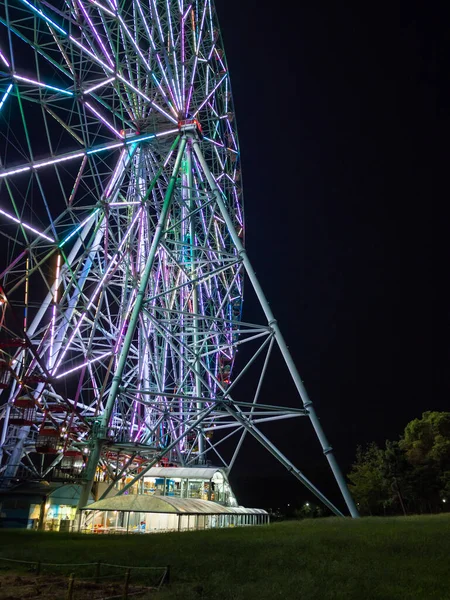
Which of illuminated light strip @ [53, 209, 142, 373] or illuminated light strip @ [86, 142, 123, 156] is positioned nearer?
illuminated light strip @ [86, 142, 123, 156]

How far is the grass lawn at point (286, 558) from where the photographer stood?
820 cm

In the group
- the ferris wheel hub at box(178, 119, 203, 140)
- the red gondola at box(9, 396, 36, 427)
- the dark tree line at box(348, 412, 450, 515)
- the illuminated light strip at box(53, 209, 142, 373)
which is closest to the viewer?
the red gondola at box(9, 396, 36, 427)

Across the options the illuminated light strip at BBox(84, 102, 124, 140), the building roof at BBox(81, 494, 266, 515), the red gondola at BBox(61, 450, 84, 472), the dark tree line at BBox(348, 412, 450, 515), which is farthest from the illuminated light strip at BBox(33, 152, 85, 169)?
the dark tree line at BBox(348, 412, 450, 515)

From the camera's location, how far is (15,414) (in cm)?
2242

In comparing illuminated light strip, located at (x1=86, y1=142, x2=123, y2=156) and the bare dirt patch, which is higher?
illuminated light strip, located at (x1=86, y1=142, x2=123, y2=156)

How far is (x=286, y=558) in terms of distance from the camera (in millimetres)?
10656

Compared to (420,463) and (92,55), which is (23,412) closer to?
(92,55)

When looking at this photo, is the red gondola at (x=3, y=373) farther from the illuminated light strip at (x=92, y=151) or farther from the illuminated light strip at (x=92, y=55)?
the illuminated light strip at (x=92, y=55)

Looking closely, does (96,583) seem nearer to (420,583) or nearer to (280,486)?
(420,583)

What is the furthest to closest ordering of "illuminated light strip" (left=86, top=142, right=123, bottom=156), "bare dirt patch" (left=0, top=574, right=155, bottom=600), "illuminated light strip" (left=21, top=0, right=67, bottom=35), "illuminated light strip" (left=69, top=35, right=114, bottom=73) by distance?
"illuminated light strip" (left=86, top=142, right=123, bottom=156) < "illuminated light strip" (left=69, top=35, right=114, bottom=73) < "illuminated light strip" (left=21, top=0, right=67, bottom=35) < "bare dirt patch" (left=0, top=574, right=155, bottom=600)

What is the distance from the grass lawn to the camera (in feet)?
26.9

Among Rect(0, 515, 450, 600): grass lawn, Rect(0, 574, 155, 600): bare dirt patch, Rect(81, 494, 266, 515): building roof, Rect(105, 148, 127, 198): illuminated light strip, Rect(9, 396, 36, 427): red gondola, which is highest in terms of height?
Rect(105, 148, 127, 198): illuminated light strip

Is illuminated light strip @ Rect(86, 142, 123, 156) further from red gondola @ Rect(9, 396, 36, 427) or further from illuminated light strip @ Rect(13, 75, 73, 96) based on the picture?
red gondola @ Rect(9, 396, 36, 427)

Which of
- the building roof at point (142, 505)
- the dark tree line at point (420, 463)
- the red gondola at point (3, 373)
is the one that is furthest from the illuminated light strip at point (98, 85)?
the dark tree line at point (420, 463)
